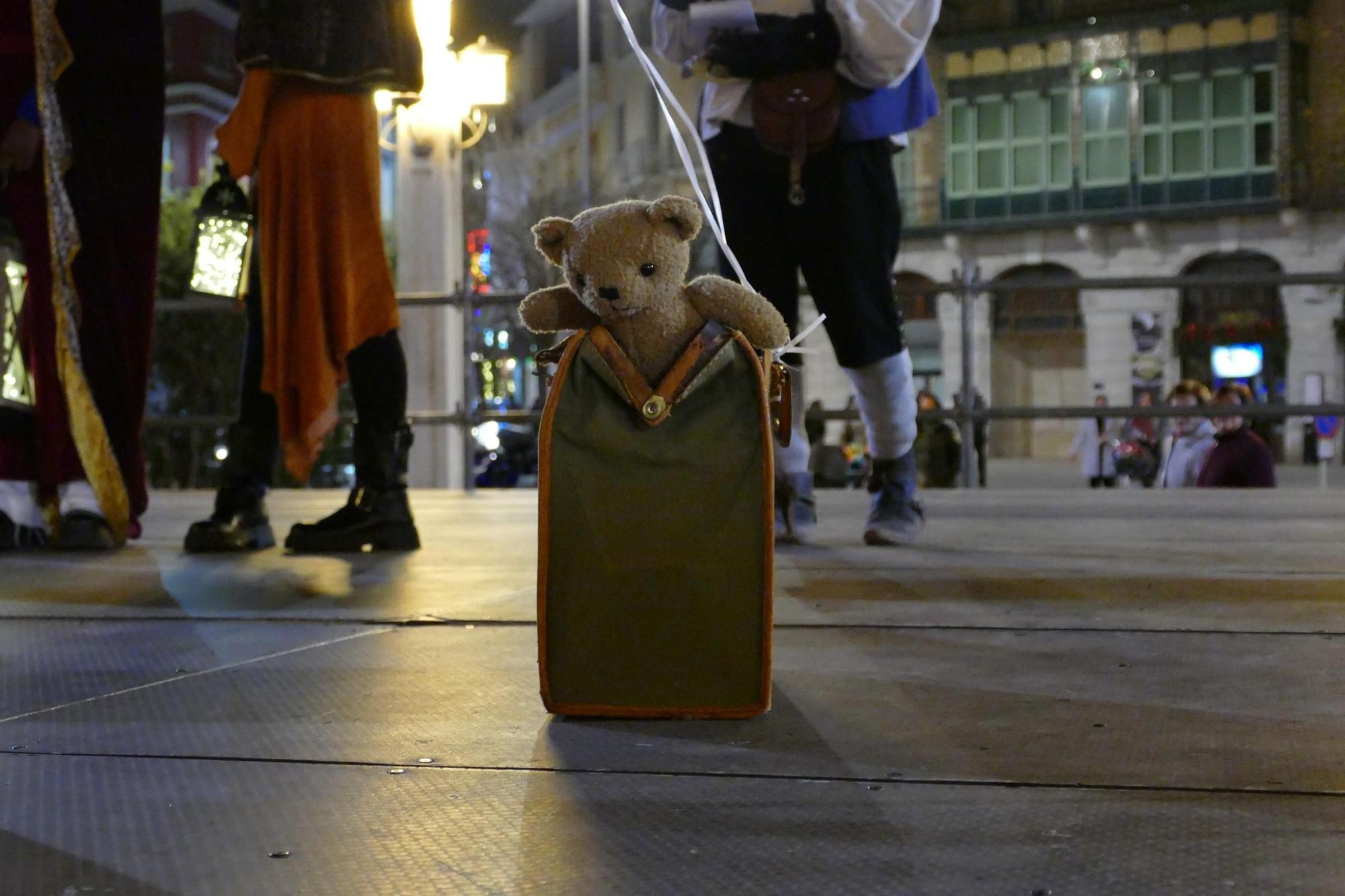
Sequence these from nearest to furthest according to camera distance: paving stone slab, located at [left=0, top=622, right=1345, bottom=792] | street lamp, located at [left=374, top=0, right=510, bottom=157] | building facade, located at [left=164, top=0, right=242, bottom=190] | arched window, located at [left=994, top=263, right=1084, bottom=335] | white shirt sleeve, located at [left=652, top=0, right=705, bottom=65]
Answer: paving stone slab, located at [left=0, top=622, right=1345, bottom=792] → white shirt sleeve, located at [left=652, top=0, right=705, bottom=65] → street lamp, located at [left=374, top=0, right=510, bottom=157] → arched window, located at [left=994, top=263, right=1084, bottom=335] → building facade, located at [left=164, top=0, right=242, bottom=190]

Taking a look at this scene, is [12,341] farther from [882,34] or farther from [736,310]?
[736,310]

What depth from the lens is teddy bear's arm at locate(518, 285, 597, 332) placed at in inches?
63.6

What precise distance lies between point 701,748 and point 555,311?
48 centimetres

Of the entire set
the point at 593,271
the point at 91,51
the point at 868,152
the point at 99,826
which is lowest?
the point at 99,826

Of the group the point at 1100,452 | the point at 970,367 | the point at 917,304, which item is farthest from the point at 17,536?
the point at 917,304

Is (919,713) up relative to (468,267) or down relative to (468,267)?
down

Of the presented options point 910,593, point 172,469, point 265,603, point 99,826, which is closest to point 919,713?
point 99,826

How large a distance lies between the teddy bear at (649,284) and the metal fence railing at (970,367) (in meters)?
4.43

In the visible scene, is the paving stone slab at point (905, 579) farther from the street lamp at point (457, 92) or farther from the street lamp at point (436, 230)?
the street lamp at point (457, 92)

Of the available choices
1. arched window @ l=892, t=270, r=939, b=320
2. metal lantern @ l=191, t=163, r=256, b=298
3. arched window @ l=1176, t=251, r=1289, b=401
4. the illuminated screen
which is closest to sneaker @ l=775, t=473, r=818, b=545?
metal lantern @ l=191, t=163, r=256, b=298

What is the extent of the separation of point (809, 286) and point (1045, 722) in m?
Answer: 1.76

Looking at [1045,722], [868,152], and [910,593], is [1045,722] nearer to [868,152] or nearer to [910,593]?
[910,593]

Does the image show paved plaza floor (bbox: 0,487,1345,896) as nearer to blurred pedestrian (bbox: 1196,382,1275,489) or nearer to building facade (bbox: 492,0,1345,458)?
blurred pedestrian (bbox: 1196,382,1275,489)

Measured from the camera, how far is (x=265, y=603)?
236cm
